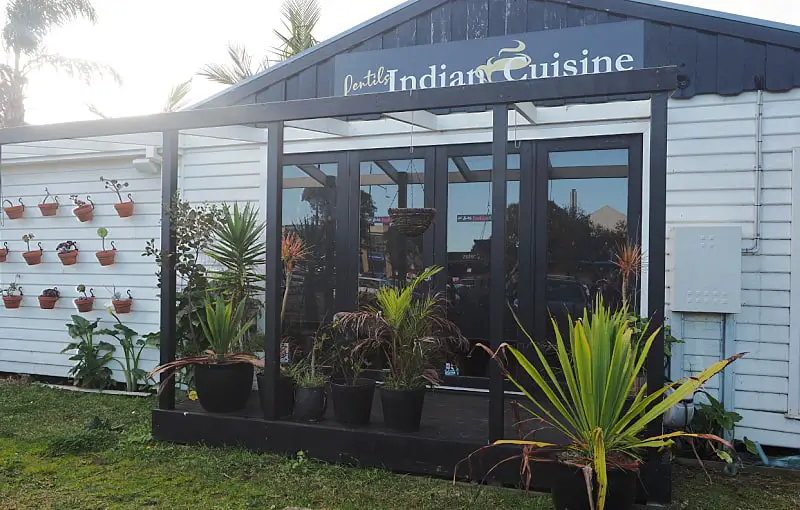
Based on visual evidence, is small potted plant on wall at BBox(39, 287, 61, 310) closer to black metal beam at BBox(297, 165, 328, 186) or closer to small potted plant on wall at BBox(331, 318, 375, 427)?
black metal beam at BBox(297, 165, 328, 186)

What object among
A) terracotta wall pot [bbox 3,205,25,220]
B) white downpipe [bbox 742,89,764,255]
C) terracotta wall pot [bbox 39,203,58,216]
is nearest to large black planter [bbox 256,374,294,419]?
white downpipe [bbox 742,89,764,255]

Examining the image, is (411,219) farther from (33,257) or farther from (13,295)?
(13,295)

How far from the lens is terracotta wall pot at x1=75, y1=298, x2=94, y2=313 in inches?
267

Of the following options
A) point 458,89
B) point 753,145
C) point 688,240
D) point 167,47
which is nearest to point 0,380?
point 458,89

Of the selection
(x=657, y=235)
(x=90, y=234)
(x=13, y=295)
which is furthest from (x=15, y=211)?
(x=657, y=235)

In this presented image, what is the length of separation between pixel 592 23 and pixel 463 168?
1.45 metres

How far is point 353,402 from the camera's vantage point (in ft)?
14.2

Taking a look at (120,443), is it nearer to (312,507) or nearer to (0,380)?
(312,507)

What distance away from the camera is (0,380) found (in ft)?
23.4

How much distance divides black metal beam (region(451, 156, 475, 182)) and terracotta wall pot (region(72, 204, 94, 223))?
3.79 m

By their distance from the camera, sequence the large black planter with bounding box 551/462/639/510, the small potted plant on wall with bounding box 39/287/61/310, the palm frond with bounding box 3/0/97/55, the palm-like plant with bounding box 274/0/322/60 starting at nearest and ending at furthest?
the large black planter with bounding box 551/462/639/510 < the small potted plant on wall with bounding box 39/287/61/310 < the palm-like plant with bounding box 274/0/322/60 < the palm frond with bounding box 3/0/97/55

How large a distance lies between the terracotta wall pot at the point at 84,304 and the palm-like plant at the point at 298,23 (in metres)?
8.06

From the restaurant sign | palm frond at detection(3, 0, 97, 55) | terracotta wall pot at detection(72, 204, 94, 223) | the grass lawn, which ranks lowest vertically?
the grass lawn

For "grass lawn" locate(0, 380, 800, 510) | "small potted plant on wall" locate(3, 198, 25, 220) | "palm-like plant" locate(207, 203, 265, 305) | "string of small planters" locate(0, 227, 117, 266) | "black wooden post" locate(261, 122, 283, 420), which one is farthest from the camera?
"small potted plant on wall" locate(3, 198, 25, 220)
